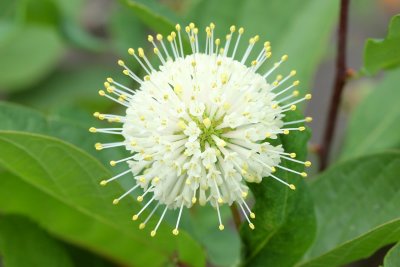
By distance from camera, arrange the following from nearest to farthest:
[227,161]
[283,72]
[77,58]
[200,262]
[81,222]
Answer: [227,161]
[200,262]
[81,222]
[283,72]
[77,58]

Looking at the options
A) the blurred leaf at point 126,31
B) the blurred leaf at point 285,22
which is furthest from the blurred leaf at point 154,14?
the blurred leaf at point 126,31

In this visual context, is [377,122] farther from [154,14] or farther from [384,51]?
[154,14]

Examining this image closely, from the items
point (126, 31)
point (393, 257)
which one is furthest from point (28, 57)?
point (393, 257)

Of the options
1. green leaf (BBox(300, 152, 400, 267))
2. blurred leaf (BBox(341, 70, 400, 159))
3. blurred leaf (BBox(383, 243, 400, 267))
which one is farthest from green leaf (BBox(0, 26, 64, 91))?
blurred leaf (BBox(383, 243, 400, 267))

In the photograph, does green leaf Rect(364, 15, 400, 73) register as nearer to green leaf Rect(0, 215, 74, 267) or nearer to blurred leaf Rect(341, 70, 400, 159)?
blurred leaf Rect(341, 70, 400, 159)

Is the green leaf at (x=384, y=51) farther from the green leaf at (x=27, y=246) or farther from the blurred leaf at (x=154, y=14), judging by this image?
the green leaf at (x=27, y=246)

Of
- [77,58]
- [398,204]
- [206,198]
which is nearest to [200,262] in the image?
[206,198]

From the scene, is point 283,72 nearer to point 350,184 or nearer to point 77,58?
point 350,184
